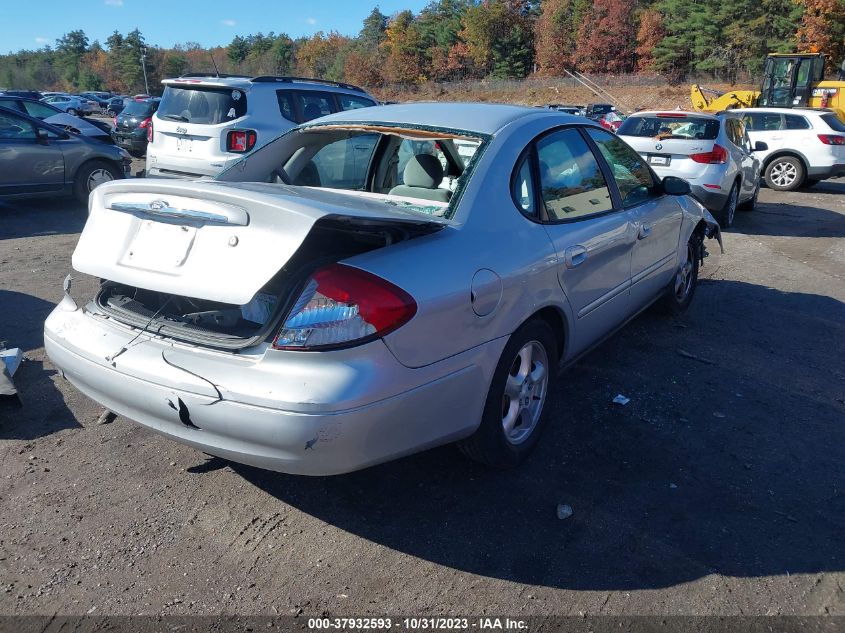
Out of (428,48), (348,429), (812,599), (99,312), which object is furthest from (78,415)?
(428,48)

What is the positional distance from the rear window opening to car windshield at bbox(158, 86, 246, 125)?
22.4 feet

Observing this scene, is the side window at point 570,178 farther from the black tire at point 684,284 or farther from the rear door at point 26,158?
the rear door at point 26,158

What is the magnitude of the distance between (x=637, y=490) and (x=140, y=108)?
1703 cm

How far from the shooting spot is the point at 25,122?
997 cm

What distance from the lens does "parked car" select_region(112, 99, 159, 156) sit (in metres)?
16.2

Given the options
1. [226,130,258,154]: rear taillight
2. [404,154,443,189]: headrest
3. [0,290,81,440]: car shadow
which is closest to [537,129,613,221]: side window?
[404,154,443,189]: headrest

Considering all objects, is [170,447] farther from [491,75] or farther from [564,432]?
[491,75]

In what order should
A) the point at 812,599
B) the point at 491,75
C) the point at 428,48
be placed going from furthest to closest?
the point at 428,48 → the point at 491,75 → the point at 812,599

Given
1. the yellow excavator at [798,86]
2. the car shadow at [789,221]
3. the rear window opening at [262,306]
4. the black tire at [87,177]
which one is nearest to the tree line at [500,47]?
the yellow excavator at [798,86]

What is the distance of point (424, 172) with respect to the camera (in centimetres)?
389

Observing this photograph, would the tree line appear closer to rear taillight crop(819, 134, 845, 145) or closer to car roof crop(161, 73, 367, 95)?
rear taillight crop(819, 134, 845, 145)

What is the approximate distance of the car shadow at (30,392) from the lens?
148 inches

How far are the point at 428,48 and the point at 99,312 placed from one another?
98544mm

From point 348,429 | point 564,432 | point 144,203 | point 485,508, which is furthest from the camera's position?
point 564,432
